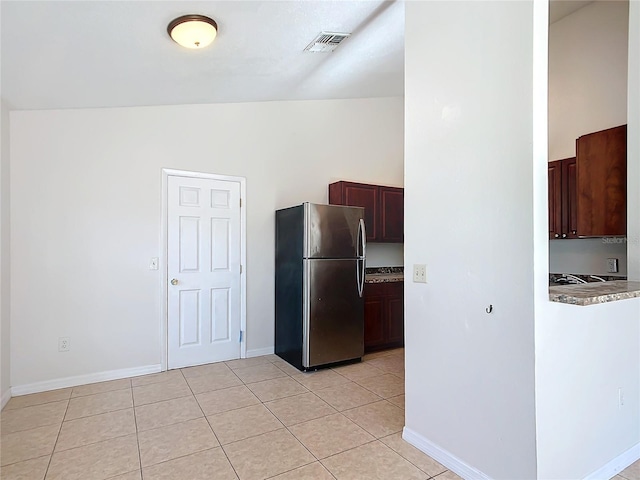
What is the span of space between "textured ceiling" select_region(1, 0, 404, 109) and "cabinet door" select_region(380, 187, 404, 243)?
1.57m

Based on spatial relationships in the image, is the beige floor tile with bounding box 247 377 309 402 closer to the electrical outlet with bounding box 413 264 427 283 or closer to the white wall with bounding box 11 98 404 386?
the white wall with bounding box 11 98 404 386

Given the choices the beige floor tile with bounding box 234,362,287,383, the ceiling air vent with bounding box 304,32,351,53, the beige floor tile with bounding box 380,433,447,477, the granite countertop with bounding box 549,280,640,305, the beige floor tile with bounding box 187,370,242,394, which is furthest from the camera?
the beige floor tile with bounding box 234,362,287,383

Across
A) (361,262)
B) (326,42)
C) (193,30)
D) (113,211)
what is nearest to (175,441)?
(113,211)

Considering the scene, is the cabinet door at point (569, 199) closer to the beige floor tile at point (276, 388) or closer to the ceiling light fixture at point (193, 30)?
the beige floor tile at point (276, 388)

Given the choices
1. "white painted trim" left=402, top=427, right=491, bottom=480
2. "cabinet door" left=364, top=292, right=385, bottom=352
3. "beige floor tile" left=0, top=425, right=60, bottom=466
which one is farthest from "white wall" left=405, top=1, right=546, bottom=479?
"beige floor tile" left=0, top=425, right=60, bottom=466

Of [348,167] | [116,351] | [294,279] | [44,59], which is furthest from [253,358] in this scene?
[44,59]

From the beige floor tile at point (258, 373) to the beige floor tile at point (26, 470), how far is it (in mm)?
1584

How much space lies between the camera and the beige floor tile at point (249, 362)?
12.7 ft

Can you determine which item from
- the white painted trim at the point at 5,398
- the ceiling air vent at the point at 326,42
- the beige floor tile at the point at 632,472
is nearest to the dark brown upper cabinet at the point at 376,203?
the ceiling air vent at the point at 326,42

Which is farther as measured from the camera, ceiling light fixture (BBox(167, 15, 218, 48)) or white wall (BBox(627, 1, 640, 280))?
white wall (BBox(627, 1, 640, 280))

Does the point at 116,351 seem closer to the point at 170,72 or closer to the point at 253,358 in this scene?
the point at 253,358

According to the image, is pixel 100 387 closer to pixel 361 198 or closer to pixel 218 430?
pixel 218 430

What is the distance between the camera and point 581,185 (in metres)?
2.99

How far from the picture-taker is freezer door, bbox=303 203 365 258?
12.0 ft
